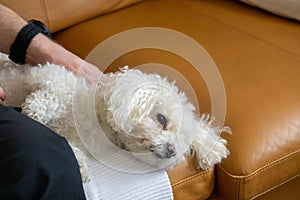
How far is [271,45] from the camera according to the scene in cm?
144

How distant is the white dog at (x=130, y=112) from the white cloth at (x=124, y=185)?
3 cm

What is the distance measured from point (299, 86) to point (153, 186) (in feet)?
1.56

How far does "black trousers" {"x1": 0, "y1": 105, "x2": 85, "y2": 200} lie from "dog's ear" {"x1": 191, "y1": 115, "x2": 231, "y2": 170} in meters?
0.30

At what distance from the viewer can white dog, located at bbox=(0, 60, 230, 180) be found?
1.05m

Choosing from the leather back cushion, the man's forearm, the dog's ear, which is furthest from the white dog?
the leather back cushion

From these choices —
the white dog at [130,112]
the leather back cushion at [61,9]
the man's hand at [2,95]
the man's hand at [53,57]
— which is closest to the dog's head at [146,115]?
the white dog at [130,112]

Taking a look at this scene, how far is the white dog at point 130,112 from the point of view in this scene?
Result: 1.05 m

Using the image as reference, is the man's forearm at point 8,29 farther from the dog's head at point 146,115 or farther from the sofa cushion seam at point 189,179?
the sofa cushion seam at point 189,179

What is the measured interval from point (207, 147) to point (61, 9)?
0.76m

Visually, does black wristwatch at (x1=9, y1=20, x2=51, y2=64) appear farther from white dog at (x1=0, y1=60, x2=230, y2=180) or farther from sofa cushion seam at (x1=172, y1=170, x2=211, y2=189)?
sofa cushion seam at (x1=172, y1=170, x2=211, y2=189)

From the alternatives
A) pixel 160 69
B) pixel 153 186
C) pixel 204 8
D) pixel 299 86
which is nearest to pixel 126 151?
pixel 153 186

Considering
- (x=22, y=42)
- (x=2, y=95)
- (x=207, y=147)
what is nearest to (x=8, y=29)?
(x=22, y=42)

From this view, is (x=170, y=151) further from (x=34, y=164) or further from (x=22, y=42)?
(x=22, y=42)

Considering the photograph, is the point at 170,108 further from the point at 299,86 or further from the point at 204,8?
the point at 204,8
